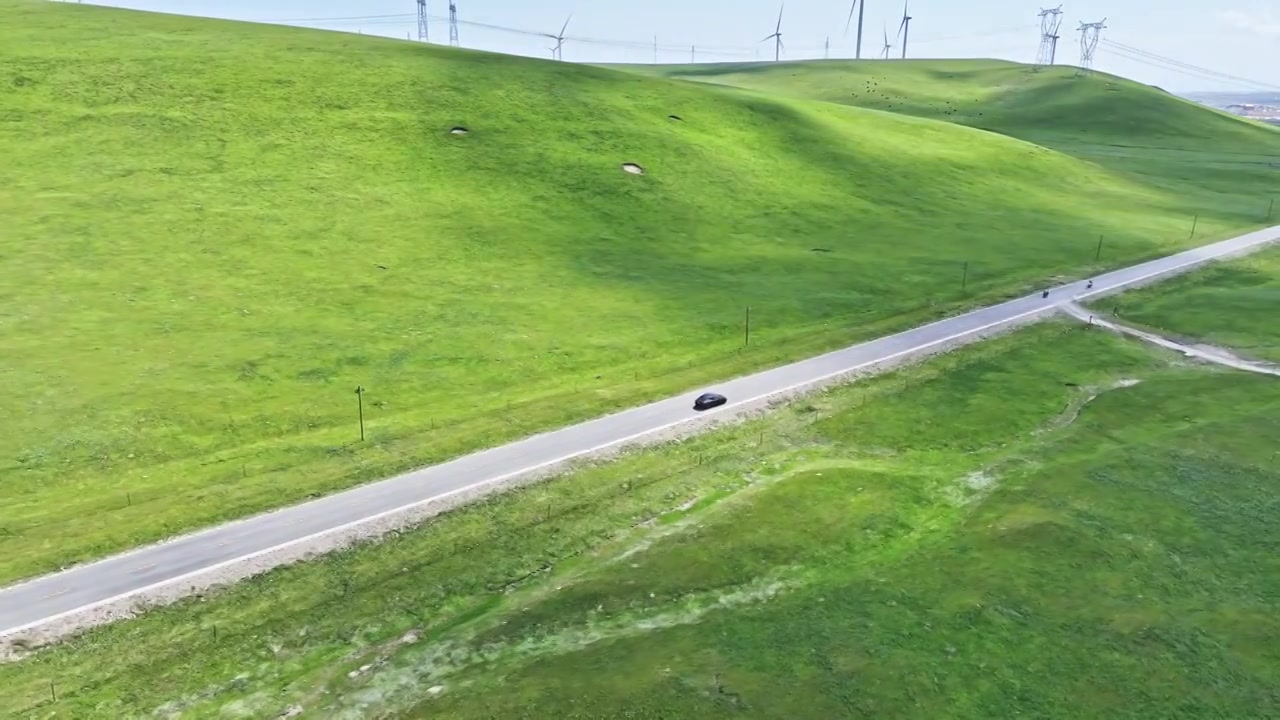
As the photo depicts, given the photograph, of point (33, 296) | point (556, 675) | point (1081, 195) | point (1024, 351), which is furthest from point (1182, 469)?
point (1081, 195)

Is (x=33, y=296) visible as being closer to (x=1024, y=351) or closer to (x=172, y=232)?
(x=172, y=232)

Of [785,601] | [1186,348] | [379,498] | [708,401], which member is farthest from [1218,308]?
[379,498]

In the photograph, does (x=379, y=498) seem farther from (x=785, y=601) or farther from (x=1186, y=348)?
(x=1186, y=348)

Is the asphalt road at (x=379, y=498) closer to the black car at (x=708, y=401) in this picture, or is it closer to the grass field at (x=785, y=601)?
the black car at (x=708, y=401)

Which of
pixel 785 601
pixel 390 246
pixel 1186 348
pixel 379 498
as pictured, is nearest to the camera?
pixel 785 601

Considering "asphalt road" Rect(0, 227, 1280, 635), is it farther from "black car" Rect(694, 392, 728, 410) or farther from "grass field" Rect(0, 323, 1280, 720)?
"grass field" Rect(0, 323, 1280, 720)
